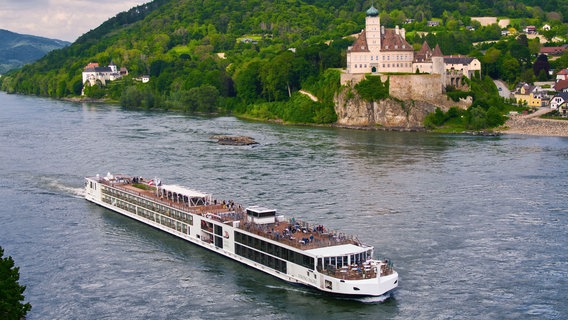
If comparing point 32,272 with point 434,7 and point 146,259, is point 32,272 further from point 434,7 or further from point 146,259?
point 434,7

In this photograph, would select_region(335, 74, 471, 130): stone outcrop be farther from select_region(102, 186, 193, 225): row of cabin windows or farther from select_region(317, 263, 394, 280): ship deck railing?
select_region(317, 263, 394, 280): ship deck railing

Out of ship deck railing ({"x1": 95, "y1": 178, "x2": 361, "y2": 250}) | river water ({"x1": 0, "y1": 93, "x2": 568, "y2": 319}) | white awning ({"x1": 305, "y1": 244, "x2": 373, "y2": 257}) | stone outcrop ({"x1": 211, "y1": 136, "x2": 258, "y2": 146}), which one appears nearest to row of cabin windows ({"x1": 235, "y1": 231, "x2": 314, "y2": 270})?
ship deck railing ({"x1": 95, "y1": 178, "x2": 361, "y2": 250})

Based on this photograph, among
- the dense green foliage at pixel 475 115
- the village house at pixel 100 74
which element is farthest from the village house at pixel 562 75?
the village house at pixel 100 74

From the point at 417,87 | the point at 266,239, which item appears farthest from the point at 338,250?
the point at 417,87

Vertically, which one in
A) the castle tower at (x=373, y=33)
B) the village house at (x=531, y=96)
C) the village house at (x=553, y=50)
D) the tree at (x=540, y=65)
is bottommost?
the village house at (x=531, y=96)

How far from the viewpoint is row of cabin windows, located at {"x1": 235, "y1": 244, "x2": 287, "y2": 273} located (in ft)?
105

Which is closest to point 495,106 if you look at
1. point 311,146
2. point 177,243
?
point 311,146

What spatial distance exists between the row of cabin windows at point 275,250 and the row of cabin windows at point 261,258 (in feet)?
0.63

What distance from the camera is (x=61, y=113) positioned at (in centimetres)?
10938

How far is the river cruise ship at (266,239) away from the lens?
2973cm

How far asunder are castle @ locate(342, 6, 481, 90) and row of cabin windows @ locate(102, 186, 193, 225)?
4987 centimetres

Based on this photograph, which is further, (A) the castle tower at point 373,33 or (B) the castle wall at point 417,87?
(A) the castle tower at point 373,33

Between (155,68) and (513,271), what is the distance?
116433 millimetres

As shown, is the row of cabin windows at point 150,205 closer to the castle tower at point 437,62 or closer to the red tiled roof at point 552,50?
the castle tower at point 437,62
